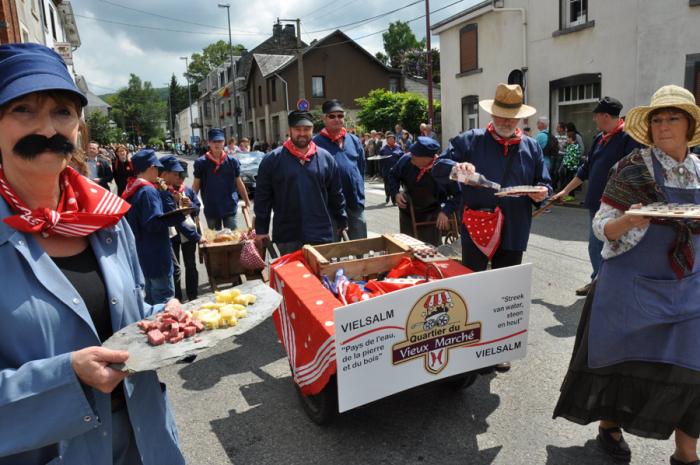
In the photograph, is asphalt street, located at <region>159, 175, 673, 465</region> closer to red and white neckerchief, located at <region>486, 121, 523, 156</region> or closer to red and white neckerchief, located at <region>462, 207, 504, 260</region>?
red and white neckerchief, located at <region>462, 207, 504, 260</region>

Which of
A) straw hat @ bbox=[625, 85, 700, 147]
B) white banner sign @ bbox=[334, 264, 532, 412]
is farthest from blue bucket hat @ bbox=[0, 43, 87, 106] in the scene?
straw hat @ bbox=[625, 85, 700, 147]

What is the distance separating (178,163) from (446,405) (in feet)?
13.1

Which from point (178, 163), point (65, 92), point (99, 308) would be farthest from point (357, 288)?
point (178, 163)

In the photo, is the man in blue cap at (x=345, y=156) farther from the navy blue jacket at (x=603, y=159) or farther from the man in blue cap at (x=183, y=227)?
the navy blue jacket at (x=603, y=159)

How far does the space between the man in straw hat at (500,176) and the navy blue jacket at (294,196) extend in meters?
1.20

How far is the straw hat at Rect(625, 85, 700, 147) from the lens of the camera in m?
2.76

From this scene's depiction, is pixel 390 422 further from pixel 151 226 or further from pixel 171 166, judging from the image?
pixel 171 166

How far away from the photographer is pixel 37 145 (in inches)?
61.7

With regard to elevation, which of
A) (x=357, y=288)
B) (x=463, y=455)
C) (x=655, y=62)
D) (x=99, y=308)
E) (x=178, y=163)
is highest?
(x=655, y=62)

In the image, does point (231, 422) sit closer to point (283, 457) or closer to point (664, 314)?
point (283, 457)

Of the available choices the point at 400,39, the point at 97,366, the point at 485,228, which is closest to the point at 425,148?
the point at 485,228

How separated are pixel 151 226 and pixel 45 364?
364 cm

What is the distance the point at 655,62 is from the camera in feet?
42.0

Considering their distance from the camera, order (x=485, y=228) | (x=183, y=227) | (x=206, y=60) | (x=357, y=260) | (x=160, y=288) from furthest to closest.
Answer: (x=206, y=60), (x=183, y=227), (x=160, y=288), (x=485, y=228), (x=357, y=260)
